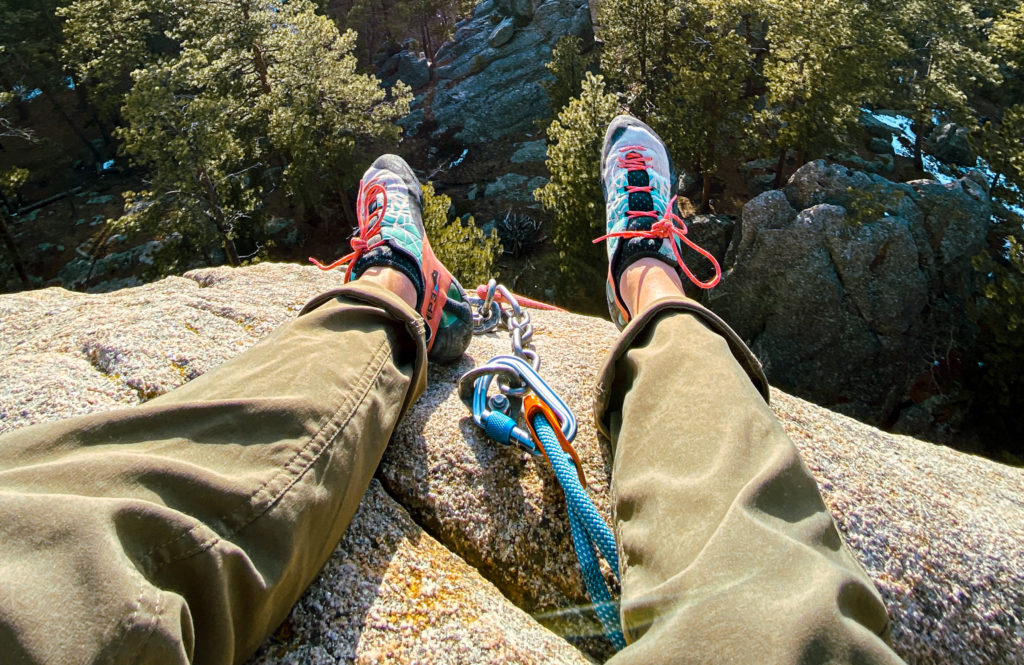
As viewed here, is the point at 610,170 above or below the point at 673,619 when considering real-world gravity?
below

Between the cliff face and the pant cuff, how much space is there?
347 mm

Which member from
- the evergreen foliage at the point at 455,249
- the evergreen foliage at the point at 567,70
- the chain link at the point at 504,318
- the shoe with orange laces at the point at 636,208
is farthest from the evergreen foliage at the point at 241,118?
the chain link at the point at 504,318

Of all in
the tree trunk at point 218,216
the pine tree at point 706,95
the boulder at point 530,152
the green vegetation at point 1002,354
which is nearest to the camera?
the green vegetation at point 1002,354

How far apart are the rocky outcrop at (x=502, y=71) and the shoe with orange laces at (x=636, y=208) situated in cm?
1913

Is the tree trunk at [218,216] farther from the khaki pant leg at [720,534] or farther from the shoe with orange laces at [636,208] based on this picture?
the khaki pant leg at [720,534]

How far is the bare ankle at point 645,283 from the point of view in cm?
303

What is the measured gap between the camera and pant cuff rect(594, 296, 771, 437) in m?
2.40

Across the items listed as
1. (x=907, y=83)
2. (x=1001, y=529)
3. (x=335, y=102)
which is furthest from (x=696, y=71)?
(x=1001, y=529)

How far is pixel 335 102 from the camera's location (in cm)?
1619

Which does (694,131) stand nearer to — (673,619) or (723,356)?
(723,356)

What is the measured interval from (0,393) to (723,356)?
3.10m

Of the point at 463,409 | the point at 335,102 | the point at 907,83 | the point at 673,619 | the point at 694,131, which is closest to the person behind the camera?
the point at 673,619

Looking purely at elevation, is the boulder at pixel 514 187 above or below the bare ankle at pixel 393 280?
below

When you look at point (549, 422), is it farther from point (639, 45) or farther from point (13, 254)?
point (13, 254)
